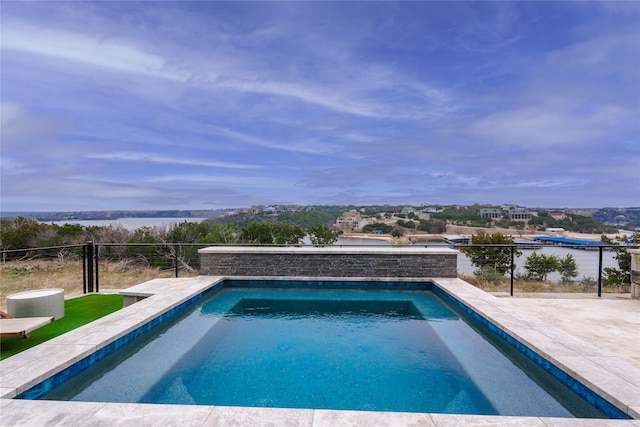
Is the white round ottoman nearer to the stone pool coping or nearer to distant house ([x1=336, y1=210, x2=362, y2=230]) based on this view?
the stone pool coping

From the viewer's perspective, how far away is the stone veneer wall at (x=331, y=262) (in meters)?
6.73

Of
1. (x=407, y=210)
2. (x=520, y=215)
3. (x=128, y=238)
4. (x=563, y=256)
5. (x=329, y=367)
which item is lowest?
(x=563, y=256)

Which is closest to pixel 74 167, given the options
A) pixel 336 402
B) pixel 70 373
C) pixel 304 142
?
pixel 304 142

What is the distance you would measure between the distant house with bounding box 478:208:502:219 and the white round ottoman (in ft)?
56.7

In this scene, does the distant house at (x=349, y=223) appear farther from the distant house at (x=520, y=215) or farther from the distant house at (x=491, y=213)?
the distant house at (x=520, y=215)

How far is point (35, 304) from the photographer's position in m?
4.02

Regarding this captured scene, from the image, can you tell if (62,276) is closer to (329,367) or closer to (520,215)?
(329,367)

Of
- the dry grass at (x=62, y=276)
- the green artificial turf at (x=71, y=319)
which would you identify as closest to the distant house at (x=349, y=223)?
the dry grass at (x=62, y=276)

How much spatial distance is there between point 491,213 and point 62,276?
17562 mm

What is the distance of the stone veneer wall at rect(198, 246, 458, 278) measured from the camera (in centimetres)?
673

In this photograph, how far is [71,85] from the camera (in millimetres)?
8906

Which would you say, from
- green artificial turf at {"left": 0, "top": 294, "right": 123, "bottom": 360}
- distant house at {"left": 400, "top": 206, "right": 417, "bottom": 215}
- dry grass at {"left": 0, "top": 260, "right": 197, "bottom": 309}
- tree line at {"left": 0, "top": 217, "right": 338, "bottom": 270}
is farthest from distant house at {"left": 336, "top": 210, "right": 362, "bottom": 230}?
green artificial turf at {"left": 0, "top": 294, "right": 123, "bottom": 360}

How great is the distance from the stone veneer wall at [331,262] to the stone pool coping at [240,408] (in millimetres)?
2561

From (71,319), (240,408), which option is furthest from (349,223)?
(240,408)
